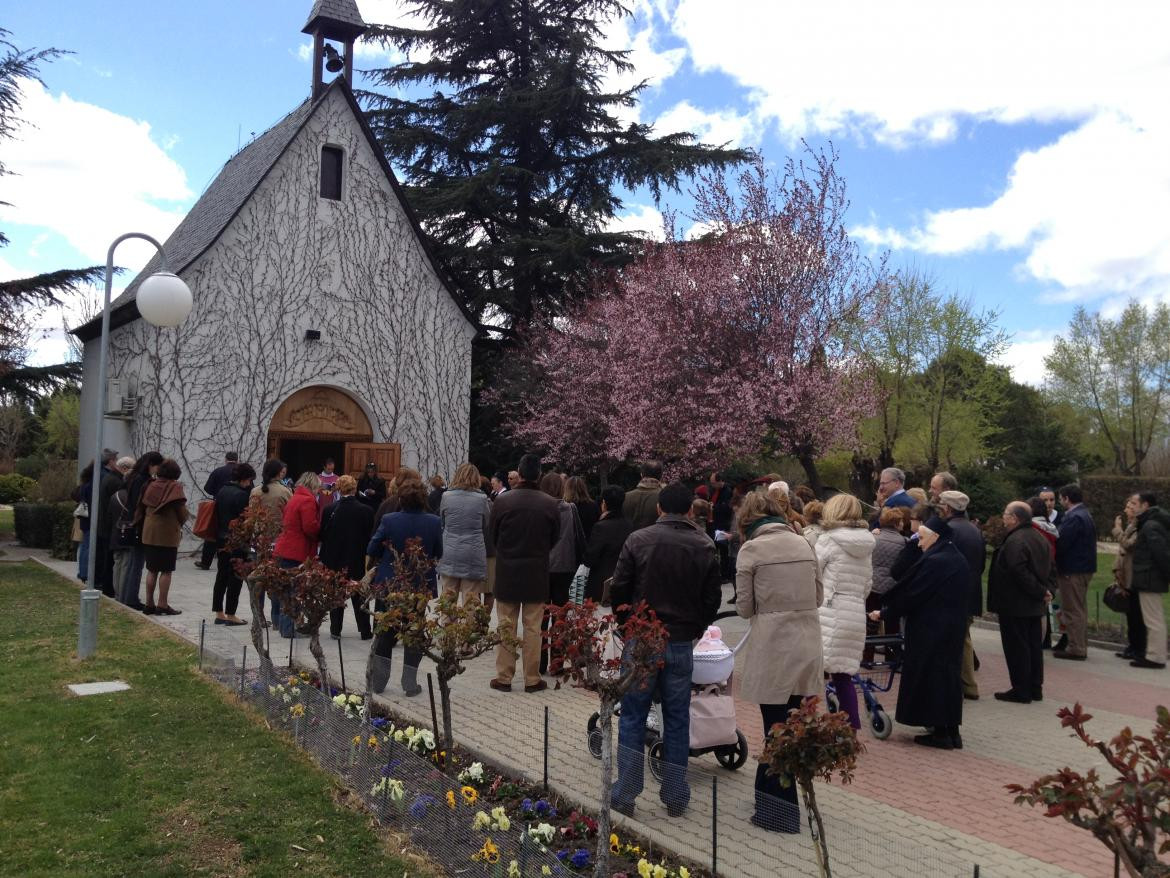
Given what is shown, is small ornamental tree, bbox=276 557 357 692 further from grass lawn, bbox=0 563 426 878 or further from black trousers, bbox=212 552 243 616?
black trousers, bbox=212 552 243 616

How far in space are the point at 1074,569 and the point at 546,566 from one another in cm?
628

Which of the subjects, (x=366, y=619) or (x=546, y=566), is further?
(x=366, y=619)

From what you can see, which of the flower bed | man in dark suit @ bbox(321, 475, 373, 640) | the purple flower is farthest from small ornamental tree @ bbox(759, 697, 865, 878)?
man in dark suit @ bbox(321, 475, 373, 640)

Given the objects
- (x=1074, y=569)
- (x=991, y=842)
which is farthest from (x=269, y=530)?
(x=1074, y=569)

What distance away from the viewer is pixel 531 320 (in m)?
26.5

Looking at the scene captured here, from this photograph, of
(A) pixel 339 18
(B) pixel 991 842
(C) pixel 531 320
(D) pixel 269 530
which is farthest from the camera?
(C) pixel 531 320

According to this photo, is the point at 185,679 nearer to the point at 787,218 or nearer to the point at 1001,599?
the point at 1001,599

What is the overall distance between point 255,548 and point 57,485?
54.9 ft

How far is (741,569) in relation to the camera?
5.47 meters

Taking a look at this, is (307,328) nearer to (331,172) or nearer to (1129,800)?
(331,172)

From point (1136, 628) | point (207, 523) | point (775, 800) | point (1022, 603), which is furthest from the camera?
point (207, 523)

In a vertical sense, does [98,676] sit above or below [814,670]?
below

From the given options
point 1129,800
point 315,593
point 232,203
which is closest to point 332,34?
point 232,203

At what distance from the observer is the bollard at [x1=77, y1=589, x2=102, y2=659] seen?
840cm
